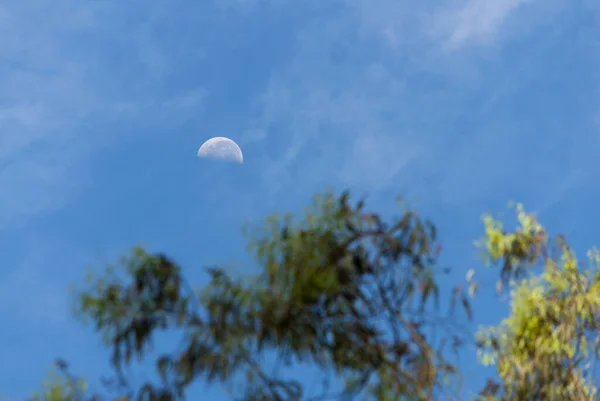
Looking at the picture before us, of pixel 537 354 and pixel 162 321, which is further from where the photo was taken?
pixel 537 354

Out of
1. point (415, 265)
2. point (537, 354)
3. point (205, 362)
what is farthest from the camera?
point (537, 354)

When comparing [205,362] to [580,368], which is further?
[580,368]

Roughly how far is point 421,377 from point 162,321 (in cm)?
191

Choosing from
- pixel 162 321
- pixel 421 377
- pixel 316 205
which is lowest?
pixel 421 377

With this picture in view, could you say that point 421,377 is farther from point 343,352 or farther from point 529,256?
point 529,256

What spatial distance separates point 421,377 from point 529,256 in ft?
8.00

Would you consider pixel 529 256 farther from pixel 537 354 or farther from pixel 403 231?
pixel 403 231

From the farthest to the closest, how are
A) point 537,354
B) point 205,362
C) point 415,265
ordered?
1. point 537,354
2. point 415,265
3. point 205,362

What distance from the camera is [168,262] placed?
7844 millimetres

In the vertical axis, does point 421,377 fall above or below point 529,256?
below

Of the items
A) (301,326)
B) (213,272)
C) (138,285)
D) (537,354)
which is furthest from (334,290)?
(537,354)

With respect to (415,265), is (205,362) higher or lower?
lower

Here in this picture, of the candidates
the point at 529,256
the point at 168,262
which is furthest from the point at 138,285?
the point at 529,256

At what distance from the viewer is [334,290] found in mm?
7668
